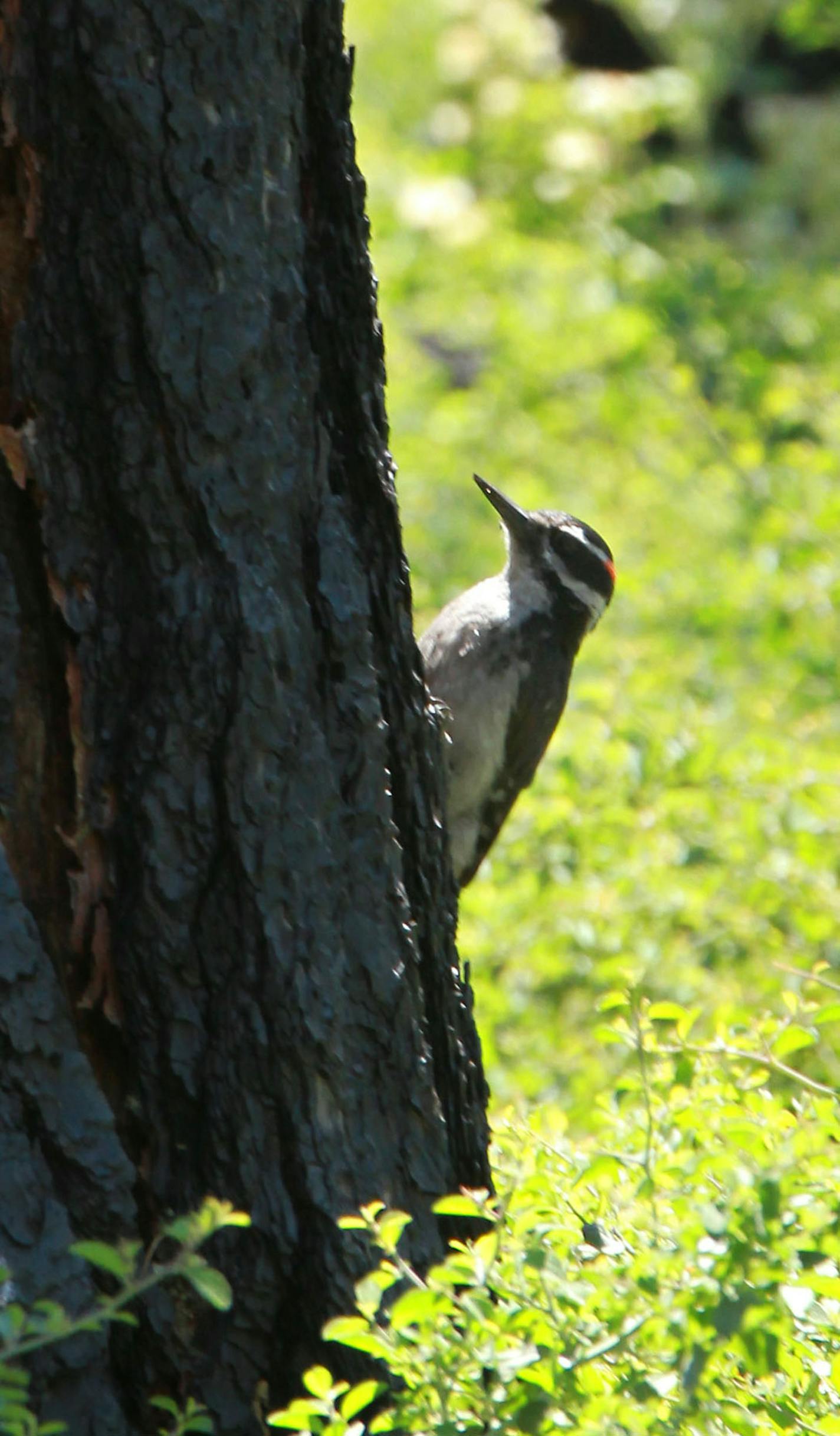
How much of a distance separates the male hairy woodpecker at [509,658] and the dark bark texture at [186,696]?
1.98 meters

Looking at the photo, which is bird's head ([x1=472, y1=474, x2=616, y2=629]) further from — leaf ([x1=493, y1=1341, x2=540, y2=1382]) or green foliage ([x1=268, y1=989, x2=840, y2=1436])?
leaf ([x1=493, y1=1341, x2=540, y2=1382])

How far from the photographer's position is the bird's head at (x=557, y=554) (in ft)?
15.9

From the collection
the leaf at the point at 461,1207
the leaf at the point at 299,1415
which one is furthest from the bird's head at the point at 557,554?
the leaf at the point at 299,1415

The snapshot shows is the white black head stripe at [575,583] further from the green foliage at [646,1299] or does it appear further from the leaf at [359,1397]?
the leaf at [359,1397]

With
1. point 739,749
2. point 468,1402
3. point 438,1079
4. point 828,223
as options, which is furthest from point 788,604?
point 828,223

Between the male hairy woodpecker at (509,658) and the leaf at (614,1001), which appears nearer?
the leaf at (614,1001)

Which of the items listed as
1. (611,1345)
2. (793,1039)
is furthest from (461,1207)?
(793,1039)

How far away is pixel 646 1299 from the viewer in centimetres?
195

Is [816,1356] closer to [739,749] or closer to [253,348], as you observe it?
[253,348]

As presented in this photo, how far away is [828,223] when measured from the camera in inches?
441

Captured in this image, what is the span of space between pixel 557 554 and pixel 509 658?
0.39 meters

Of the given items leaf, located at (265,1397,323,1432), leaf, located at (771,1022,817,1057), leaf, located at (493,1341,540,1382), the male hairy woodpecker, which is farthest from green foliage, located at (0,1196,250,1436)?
the male hairy woodpecker

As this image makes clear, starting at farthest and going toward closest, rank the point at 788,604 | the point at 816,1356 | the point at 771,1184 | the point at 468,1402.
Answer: the point at 788,604 < the point at 816,1356 < the point at 468,1402 < the point at 771,1184

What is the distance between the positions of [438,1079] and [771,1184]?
36.8 inches
